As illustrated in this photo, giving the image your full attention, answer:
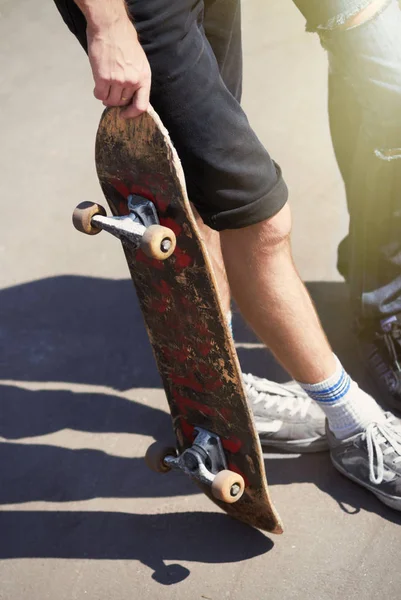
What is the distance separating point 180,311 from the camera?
174 cm

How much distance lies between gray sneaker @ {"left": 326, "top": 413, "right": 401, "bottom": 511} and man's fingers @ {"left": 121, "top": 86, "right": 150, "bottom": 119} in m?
1.02

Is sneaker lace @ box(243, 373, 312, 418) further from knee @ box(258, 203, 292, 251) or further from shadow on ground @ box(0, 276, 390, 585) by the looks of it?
knee @ box(258, 203, 292, 251)

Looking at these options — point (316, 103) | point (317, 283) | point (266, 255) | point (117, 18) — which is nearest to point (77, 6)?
point (117, 18)

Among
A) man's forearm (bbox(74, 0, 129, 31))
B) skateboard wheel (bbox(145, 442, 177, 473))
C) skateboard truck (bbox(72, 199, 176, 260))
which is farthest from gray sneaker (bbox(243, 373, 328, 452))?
man's forearm (bbox(74, 0, 129, 31))

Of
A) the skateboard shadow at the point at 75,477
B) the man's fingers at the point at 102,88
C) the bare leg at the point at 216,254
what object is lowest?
the skateboard shadow at the point at 75,477

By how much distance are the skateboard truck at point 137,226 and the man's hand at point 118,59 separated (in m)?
0.26

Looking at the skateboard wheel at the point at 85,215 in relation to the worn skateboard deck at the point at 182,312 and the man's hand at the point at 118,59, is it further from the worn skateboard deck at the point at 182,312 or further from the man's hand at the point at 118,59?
the man's hand at the point at 118,59

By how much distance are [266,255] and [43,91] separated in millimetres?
2702

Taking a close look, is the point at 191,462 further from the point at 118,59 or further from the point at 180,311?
the point at 118,59

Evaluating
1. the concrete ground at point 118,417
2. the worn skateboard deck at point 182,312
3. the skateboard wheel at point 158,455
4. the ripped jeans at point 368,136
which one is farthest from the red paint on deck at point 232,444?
the ripped jeans at point 368,136

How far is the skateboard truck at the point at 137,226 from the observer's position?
1.50m

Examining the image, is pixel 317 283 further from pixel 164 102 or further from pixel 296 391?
pixel 164 102

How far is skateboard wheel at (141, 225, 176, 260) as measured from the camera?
1.50 m

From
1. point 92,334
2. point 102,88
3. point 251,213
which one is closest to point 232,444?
point 251,213
